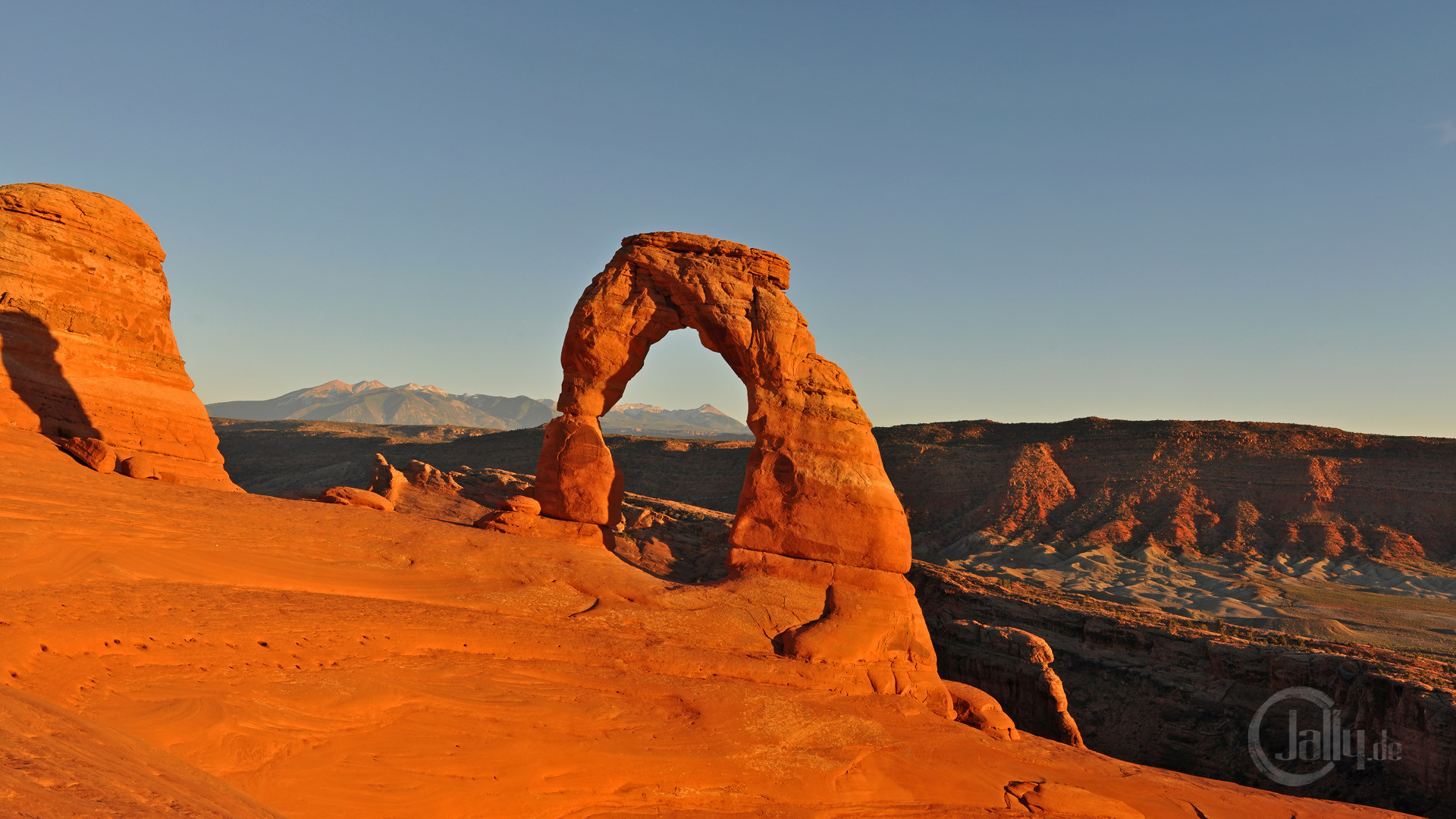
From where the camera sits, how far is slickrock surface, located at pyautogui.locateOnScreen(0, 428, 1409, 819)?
693cm

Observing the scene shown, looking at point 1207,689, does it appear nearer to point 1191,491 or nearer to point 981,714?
point 981,714

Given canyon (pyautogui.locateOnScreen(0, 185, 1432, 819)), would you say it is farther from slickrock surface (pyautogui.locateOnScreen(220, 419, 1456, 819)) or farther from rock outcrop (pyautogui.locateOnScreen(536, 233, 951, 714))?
slickrock surface (pyautogui.locateOnScreen(220, 419, 1456, 819))

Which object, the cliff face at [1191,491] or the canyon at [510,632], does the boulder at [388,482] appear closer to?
the canyon at [510,632]

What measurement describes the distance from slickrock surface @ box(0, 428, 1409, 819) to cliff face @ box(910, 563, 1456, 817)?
660 cm

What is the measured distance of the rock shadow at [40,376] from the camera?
16312 mm

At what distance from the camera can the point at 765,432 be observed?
51.3 feet

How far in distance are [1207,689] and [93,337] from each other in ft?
93.0

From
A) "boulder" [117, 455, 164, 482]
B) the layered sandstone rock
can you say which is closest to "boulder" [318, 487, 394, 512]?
"boulder" [117, 455, 164, 482]

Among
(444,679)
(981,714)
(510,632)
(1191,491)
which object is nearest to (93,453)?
(510,632)

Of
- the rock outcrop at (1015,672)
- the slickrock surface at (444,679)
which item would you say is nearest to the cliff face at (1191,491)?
the rock outcrop at (1015,672)

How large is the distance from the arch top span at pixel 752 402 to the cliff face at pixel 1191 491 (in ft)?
118

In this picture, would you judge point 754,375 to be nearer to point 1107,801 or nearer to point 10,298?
point 1107,801

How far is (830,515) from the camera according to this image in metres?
15.0

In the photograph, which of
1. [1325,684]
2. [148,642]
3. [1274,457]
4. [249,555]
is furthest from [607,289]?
[1274,457]
